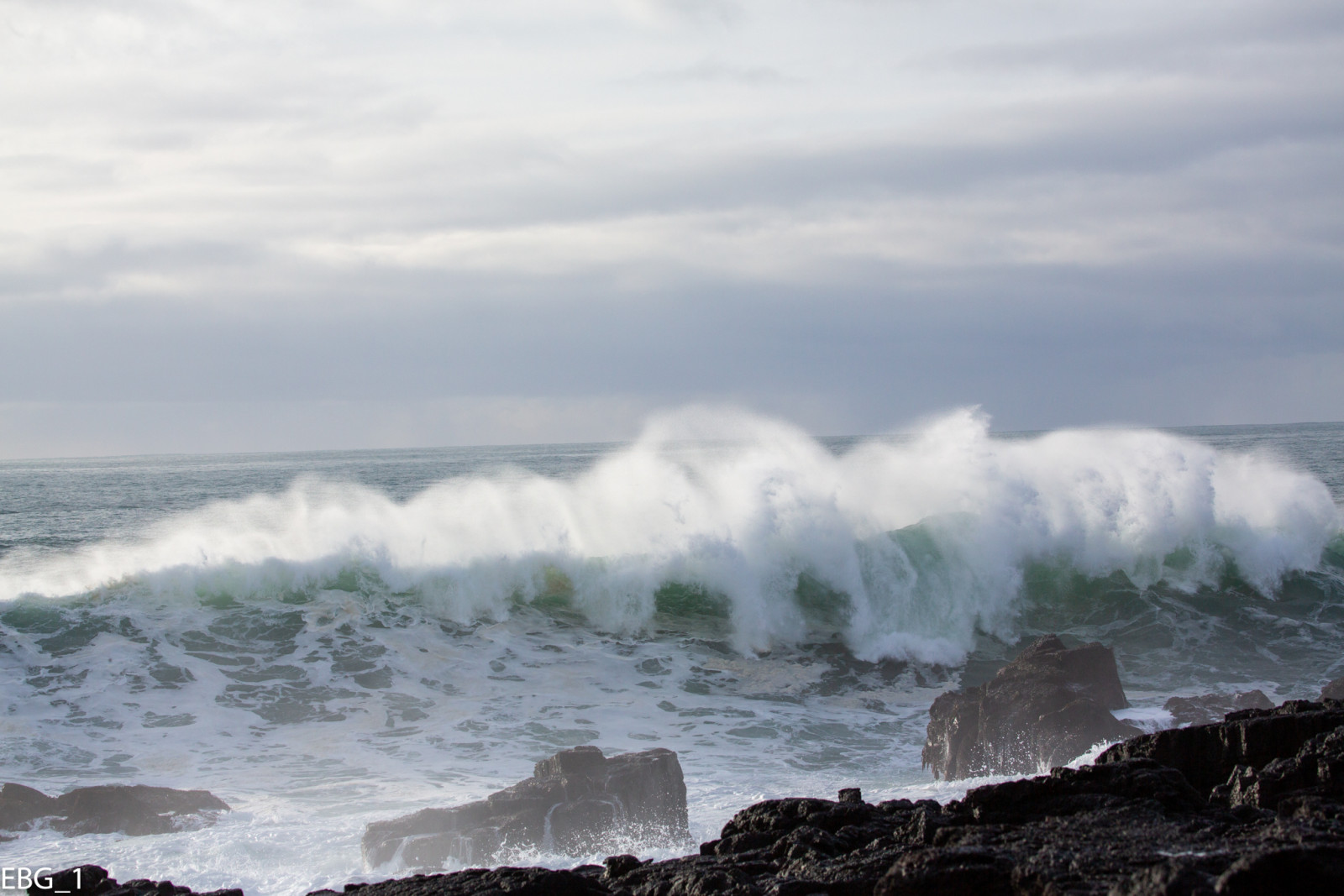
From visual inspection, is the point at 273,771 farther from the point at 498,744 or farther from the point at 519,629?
the point at 519,629

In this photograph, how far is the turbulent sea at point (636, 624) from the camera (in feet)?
39.1

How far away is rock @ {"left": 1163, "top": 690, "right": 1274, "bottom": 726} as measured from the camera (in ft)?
40.1

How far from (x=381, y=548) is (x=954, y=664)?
11.3 meters

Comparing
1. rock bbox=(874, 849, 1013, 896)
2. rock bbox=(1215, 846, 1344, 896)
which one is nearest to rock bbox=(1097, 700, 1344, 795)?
rock bbox=(874, 849, 1013, 896)

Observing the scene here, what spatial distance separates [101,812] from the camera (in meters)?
9.72

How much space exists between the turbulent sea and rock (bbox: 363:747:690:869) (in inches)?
10.4

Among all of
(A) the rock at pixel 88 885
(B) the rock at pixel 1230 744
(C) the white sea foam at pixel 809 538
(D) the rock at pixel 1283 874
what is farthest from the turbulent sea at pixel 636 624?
(D) the rock at pixel 1283 874

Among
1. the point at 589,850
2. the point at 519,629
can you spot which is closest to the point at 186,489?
the point at 519,629

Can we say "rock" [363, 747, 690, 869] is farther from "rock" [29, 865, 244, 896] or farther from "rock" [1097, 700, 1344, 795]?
"rock" [1097, 700, 1344, 795]

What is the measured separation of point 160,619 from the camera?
17531mm

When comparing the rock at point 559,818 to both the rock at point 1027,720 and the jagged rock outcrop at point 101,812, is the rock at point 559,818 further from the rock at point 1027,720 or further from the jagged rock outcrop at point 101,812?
the rock at point 1027,720

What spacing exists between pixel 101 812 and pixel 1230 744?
31.7 ft

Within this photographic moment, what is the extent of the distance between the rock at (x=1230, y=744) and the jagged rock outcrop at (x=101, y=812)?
27.3ft

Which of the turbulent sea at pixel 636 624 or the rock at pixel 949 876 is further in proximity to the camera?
the turbulent sea at pixel 636 624
